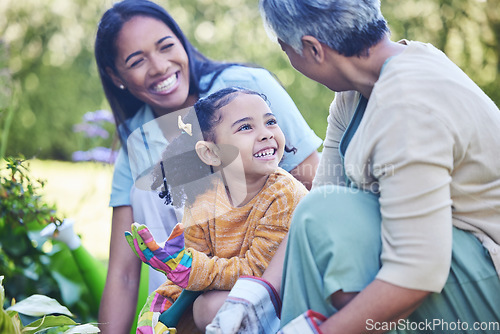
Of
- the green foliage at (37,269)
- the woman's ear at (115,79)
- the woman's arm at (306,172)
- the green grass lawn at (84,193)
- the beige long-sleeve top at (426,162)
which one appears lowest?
the green grass lawn at (84,193)

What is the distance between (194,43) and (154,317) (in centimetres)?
467

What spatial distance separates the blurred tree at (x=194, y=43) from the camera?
5137mm

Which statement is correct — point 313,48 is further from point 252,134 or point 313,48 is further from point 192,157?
point 192,157

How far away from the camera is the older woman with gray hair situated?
1344 mm

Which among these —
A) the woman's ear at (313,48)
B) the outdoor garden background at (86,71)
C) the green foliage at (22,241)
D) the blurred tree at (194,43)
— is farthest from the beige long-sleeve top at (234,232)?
the blurred tree at (194,43)

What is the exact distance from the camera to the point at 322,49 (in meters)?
1.56

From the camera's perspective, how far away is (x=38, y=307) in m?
1.96

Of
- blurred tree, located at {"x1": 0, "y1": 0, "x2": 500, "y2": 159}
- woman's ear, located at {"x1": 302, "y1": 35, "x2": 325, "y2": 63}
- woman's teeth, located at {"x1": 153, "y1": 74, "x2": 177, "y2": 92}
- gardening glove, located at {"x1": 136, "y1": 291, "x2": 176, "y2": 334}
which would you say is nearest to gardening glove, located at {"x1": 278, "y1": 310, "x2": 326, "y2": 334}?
gardening glove, located at {"x1": 136, "y1": 291, "x2": 176, "y2": 334}

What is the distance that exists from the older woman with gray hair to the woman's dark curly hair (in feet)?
1.44

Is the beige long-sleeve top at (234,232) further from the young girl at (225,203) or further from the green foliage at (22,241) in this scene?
the green foliage at (22,241)

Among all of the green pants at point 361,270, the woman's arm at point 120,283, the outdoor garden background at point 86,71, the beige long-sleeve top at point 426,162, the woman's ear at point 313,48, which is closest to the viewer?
the beige long-sleeve top at point 426,162

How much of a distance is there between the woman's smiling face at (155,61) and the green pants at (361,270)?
1.19 meters

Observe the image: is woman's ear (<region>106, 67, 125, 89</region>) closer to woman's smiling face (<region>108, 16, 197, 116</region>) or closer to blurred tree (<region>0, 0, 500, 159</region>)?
woman's smiling face (<region>108, 16, 197, 116</region>)

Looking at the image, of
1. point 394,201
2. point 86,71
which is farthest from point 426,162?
point 86,71
